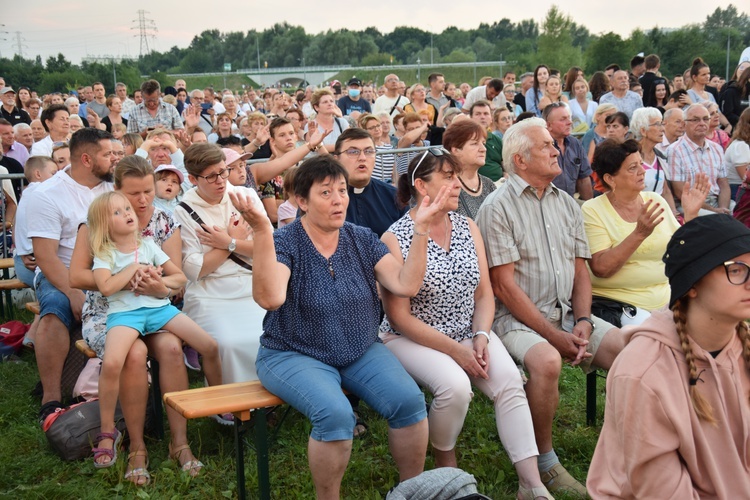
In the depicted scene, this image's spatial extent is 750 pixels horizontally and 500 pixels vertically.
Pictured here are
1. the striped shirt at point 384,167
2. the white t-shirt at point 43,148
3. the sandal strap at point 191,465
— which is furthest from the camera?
the white t-shirt at point 43,148

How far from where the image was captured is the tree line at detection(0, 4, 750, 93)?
116 feet

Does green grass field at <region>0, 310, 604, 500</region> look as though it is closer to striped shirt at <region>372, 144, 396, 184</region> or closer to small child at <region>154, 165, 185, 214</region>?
small child at <region>154, 165, 185, 214</region>

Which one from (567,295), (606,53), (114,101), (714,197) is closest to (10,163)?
(114,101)

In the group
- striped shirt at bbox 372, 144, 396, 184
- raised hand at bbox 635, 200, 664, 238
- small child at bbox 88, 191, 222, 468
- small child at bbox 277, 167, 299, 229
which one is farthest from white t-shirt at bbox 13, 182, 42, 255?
raised hand at bbox 635, 200, 664, 238

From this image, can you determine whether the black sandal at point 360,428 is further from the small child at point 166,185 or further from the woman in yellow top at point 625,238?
the small child at point 166,185

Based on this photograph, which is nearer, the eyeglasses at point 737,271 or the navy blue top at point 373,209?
the eyeglasses at point 737,271

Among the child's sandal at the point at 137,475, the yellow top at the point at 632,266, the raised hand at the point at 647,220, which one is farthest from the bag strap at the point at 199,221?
the raised hand at the point at 647,220

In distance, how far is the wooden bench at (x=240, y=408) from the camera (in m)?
3.30

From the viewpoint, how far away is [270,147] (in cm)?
753

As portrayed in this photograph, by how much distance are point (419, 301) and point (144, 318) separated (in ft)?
4.97

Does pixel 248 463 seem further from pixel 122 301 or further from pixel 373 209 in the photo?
pixel 373 209

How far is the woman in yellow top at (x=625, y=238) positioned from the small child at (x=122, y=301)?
2.37m

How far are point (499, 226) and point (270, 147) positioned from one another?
389 centimetres

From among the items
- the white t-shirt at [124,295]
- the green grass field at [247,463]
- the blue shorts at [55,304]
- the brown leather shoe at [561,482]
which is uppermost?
the white t-shirt at [124,295]
